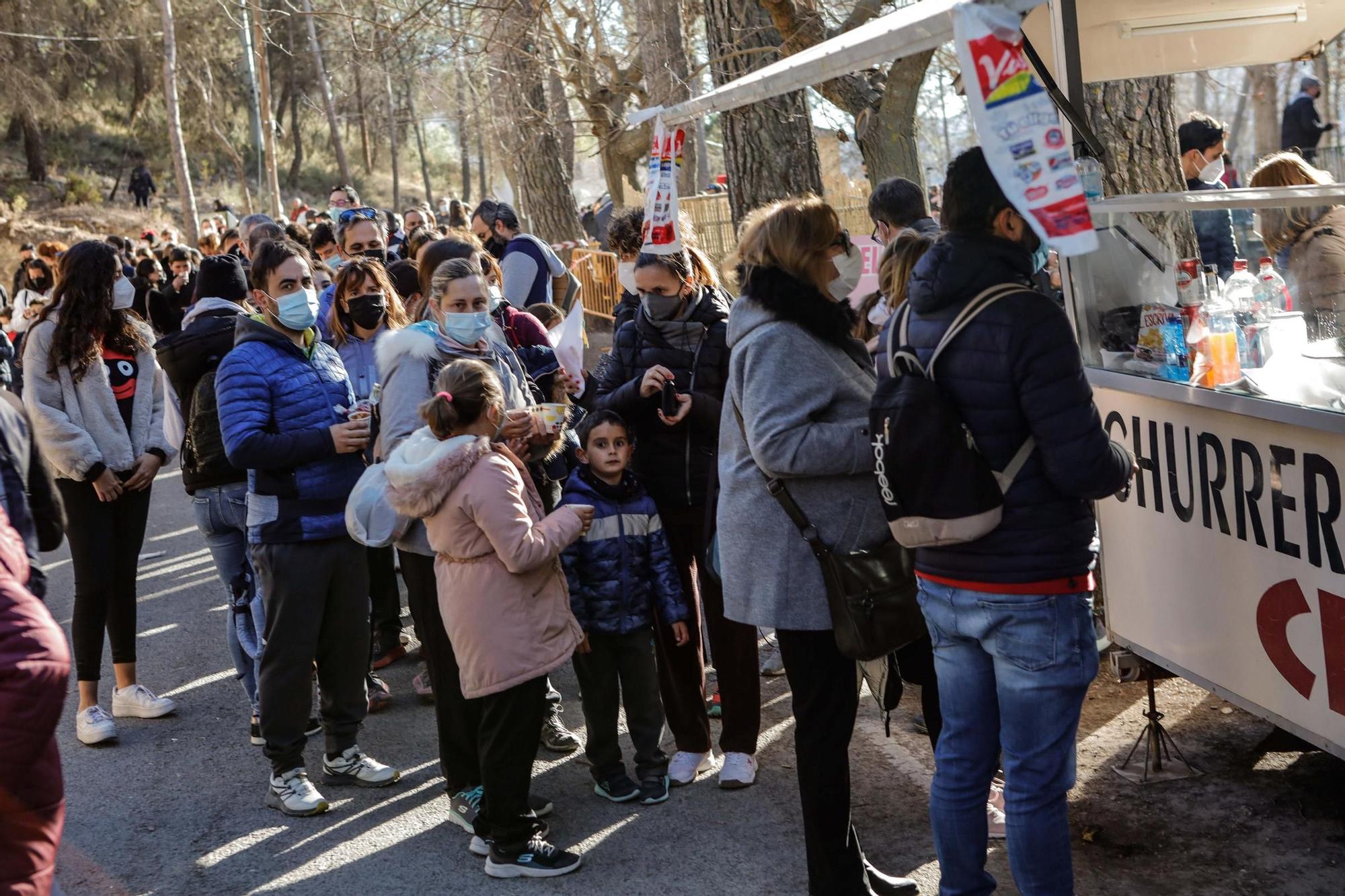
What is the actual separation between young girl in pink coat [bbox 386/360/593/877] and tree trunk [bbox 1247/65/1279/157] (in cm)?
368

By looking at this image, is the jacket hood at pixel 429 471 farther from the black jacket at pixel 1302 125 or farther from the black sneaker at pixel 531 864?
the black jacket at pixel 1302 125

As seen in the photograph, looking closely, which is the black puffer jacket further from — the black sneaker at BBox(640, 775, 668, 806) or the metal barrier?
the metal barrier

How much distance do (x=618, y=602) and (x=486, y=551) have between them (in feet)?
2.28

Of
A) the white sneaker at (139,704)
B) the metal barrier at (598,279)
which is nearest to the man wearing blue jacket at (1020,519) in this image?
the white sneaker at (139,704)

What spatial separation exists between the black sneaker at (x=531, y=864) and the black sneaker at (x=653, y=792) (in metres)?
0.54

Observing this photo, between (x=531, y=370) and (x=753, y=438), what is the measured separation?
6.35 feet

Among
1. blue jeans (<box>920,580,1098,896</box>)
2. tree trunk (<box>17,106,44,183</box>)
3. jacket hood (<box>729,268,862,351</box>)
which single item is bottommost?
blue jeans (<box>920,580,1098,896</box>)

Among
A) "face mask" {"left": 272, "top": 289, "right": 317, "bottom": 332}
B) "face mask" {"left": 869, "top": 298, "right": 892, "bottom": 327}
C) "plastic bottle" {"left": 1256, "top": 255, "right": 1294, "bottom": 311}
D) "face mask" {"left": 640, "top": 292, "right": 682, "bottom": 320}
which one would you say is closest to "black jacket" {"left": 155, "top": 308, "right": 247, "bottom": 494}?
"face mask" {"left": 272, "top": 289, "right": 317, "bottom": 332}

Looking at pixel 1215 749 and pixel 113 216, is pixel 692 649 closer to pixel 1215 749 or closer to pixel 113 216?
pixel 1215 749

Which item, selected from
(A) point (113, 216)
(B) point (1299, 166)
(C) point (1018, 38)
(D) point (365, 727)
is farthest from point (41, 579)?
(A) point (113, 216)

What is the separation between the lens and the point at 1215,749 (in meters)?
4.59

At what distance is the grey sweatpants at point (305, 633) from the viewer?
4699 mm

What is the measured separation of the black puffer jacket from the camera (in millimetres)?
4652

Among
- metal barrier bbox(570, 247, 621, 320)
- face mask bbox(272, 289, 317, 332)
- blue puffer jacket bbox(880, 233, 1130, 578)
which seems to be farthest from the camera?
metal barrier bbox(570, 247, 621, 320)
